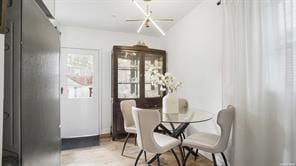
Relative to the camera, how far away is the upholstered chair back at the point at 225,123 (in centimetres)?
177

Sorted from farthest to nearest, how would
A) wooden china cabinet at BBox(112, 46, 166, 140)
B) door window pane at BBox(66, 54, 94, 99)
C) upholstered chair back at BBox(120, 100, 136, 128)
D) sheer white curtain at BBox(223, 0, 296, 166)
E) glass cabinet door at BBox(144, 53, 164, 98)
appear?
glass cabinet door at BBox(144, 53, 164, 98)
door window pane at BBox(66, 54, 94, 99)
wooden china cabinet at BBox(112, 46, 166, 140)
upholstered chair back at BBox(120, 100, 136, 128)
sheer white curtain at BBox(223, 0, 296, 166)

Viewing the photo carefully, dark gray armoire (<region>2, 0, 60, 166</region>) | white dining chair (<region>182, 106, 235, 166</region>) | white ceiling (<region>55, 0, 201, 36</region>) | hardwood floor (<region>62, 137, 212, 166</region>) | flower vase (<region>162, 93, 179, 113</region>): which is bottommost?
hardwood floor (<region>62, 137, 212, 166</region>)

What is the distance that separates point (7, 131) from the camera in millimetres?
656

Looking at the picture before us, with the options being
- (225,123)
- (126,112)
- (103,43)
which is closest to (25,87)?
(225,123)

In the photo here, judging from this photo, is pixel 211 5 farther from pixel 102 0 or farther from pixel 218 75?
pixel 102 0

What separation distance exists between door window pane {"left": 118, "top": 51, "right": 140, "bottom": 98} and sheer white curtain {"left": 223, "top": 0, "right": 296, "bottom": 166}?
210 cm

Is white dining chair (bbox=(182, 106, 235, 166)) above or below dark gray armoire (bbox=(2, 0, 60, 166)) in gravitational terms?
below

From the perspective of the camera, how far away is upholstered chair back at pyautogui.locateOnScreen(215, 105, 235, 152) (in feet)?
5.82

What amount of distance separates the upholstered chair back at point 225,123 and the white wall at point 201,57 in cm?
57

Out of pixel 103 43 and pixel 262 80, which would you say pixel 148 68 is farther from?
pixel 262 80

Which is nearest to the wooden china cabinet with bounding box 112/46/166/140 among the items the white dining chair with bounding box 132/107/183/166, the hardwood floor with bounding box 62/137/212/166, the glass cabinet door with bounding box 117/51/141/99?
the glass cabinet door with bounding box 117/51/141/99

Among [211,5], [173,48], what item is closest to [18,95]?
[211,5]

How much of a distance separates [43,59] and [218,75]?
2.16 m

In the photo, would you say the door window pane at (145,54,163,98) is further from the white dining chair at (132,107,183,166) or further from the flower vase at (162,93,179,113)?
the white dining chair at (132,107,183,166)
